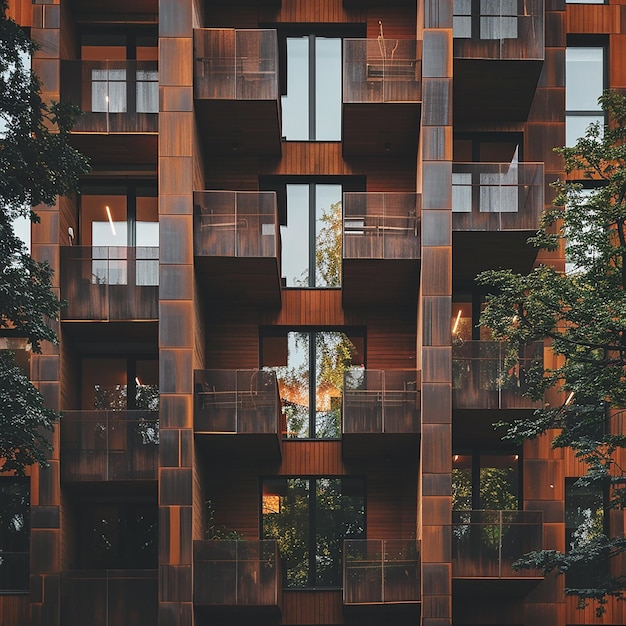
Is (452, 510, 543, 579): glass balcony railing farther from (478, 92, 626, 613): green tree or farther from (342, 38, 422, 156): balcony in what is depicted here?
(342, 38, 422, 156): balcony

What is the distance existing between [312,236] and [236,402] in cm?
562

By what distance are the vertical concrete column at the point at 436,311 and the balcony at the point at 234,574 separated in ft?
11.9

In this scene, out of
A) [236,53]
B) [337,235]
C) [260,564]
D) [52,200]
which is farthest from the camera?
[337,235]

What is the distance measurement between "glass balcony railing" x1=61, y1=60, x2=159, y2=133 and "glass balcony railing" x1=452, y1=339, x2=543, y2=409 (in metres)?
9.57

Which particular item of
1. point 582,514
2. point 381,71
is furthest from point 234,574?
point 381,71

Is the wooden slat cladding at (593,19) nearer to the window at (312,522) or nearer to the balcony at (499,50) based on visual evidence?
the balcony at (499,50)

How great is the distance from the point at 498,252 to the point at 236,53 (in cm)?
824

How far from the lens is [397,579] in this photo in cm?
2708

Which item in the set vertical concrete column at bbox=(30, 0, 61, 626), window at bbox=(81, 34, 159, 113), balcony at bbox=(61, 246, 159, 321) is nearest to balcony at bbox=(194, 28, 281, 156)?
window at bbox=(81, 34, 159, 113)

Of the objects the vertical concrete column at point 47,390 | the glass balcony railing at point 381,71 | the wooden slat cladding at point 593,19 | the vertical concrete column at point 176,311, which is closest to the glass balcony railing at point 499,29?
the glass balcony railing at point 381,71

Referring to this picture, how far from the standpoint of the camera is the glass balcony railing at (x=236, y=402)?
27.6 metres

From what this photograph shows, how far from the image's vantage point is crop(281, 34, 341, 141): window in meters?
31.3

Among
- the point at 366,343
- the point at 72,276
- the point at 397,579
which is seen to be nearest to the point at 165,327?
the point at 72,276

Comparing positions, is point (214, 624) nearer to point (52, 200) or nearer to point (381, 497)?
point (381, 497)
